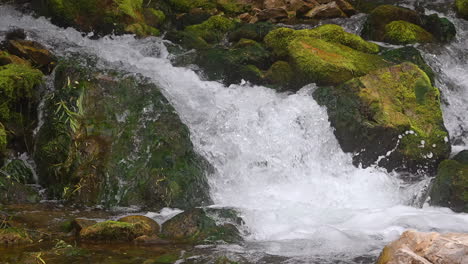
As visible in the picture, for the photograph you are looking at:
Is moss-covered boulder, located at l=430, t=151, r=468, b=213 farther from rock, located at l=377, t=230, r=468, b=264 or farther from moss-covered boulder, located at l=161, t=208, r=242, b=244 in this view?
rock, located at l=377, t=230, r=468, b=264

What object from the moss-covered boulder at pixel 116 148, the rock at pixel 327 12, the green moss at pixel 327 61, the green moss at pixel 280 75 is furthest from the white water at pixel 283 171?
the rock at pixel 327 12

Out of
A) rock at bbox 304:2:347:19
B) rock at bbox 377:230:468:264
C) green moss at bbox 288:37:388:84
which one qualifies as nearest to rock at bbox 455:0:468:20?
rock at bbox 304:2:347:19

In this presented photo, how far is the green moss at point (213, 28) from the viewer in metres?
12.6

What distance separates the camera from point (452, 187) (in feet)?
23.5

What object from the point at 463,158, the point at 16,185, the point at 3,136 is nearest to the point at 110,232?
the point at 16,185

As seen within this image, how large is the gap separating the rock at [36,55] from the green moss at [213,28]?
378 centimetres

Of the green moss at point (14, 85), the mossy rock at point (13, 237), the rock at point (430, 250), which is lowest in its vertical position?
the mossy rock at point (13, 237)

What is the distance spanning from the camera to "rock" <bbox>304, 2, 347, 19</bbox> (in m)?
13.6

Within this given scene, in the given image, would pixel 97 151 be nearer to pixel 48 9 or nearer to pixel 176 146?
pixel 176 146

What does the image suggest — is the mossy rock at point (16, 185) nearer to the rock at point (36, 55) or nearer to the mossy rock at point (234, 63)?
the rock at point (36, 55)

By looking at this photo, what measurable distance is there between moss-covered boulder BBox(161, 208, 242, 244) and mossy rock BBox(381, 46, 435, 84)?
5.93 metres

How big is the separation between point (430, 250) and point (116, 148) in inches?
199

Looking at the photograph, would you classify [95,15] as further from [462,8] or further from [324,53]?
[462,8]

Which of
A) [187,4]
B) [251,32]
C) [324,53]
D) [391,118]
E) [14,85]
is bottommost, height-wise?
[391,118]
